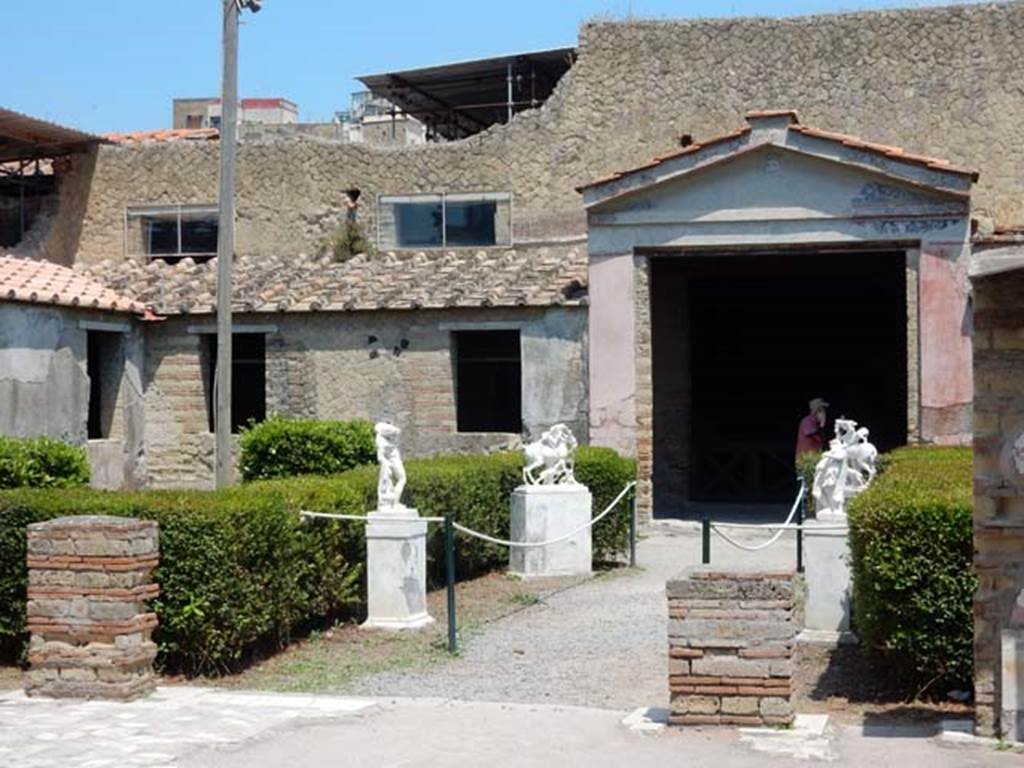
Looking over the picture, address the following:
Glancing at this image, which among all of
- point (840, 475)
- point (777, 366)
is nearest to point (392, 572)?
point (840, 475)

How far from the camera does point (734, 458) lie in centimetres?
2592

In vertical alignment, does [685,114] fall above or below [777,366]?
above

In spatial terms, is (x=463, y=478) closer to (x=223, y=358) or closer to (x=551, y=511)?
(x=551, y=511)

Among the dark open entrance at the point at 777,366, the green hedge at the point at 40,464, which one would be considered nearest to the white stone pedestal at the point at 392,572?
the green hedge at the point at 40,464

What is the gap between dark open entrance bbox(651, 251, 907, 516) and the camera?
2569 cm

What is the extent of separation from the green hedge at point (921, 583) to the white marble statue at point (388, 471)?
4.28m

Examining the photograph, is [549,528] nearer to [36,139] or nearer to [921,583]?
[921,583]

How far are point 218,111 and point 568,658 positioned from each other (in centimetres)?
3347

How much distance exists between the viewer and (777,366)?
27.1 metres

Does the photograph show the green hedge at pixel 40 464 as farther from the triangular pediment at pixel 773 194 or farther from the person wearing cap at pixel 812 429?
the person wearing cap at pixel 812 429

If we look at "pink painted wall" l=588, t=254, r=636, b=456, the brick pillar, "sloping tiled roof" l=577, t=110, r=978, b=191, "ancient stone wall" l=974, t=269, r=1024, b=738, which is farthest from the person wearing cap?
"ancient stone wall" l=974, t=269, r=1024, b=738

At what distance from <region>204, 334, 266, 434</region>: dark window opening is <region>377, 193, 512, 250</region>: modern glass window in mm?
2574

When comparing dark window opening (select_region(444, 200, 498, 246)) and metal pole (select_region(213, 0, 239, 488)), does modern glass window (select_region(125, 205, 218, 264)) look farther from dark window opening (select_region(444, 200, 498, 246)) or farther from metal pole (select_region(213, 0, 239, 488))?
metal pole (select_region(213, 0, 239, 488))

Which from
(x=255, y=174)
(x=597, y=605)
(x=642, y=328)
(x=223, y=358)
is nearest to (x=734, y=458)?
(x=642, y=328)
